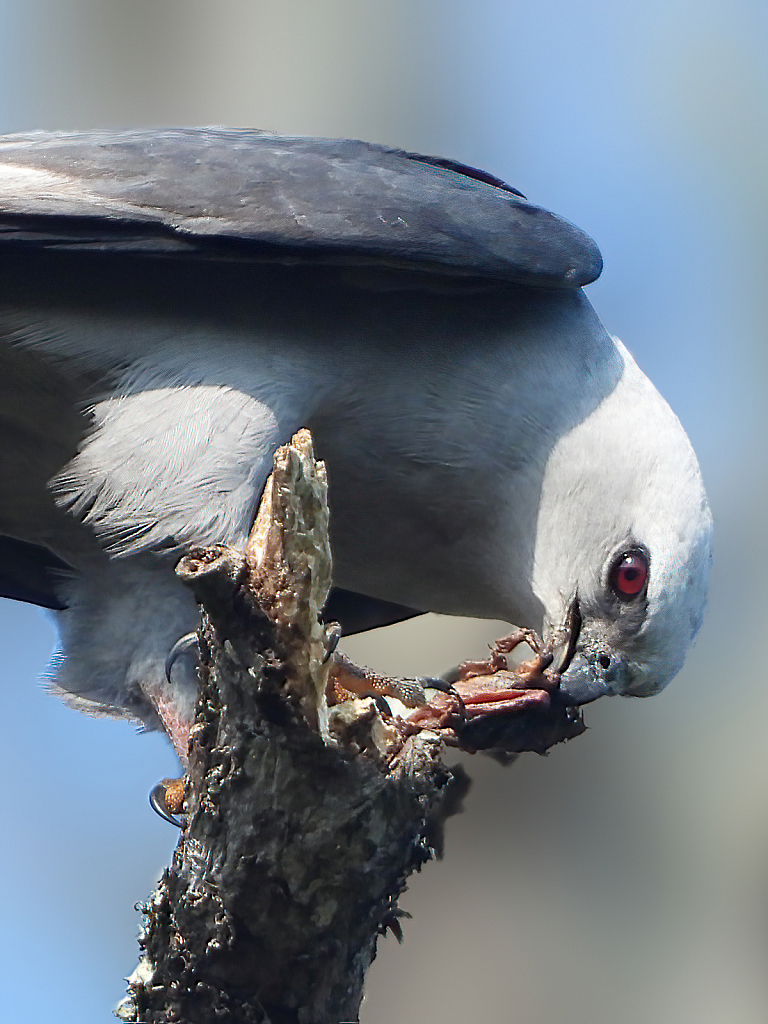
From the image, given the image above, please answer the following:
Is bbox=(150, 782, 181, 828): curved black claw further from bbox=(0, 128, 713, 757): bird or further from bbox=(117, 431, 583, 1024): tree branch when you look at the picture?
bbox=(117, 431, 583, 1024): tree branch

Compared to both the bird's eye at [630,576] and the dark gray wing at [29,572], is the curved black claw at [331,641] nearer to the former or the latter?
the bird's eye at [630,576]

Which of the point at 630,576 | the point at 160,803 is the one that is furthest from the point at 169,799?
the point at 630,576

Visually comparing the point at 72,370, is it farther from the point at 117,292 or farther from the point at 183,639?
the point at 183,639

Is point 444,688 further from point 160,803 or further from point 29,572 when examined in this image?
point 29,572

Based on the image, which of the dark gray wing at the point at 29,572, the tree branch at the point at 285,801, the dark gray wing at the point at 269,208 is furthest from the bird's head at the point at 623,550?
the dark gray wing at the point at 29,572

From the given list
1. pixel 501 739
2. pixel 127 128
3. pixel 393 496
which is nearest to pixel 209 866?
pixel 501 739
